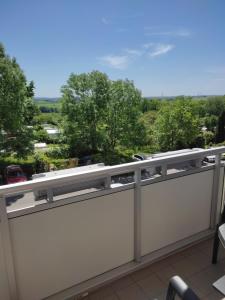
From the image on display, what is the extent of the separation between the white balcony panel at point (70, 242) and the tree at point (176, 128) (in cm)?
1703

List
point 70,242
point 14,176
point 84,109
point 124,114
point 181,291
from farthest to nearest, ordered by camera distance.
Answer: point 124,114, point 84,109, point 14,176, point 70,242, point 181,291

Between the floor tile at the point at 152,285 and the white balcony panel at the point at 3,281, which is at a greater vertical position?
the white balcony panel at the point at 3,281

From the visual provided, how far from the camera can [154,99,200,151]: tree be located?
58.5ft

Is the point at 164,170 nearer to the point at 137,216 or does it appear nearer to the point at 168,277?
the point at 137,216

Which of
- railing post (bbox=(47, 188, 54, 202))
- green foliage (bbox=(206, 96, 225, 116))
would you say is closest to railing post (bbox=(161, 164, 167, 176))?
railing post (bbox=(47, 188, 54, 202))

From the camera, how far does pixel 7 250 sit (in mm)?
1164

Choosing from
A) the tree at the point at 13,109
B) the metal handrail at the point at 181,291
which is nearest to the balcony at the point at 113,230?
the metal handrail at the point at 181,291

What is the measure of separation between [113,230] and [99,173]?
1.70ft

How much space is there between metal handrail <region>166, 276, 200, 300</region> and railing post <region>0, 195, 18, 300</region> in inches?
33.9

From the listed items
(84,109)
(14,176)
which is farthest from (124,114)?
(14,176)

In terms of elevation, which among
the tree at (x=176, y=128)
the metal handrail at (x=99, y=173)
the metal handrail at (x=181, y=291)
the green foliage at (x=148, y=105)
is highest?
the green foliage at (x=148, y=105)

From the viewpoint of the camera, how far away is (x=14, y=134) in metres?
10.8

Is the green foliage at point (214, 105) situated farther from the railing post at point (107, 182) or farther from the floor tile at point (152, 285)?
the railing post at point (107, 182)

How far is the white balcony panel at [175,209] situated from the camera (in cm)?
172
